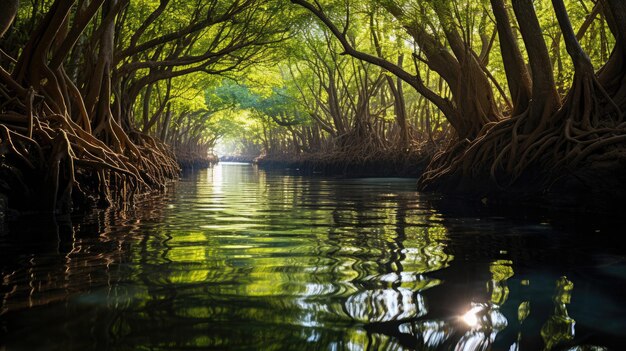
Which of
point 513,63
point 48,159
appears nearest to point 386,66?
point 513,63

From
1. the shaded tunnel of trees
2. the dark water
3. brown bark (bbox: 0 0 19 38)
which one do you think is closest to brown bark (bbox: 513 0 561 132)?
the shaded tunnel of trees

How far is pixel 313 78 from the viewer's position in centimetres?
2598

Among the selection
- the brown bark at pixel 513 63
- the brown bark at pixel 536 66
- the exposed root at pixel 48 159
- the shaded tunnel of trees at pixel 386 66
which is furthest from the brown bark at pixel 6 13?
the brown bark at pixel 513 63

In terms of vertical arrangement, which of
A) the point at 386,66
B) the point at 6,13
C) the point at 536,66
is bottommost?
the point at 536,66

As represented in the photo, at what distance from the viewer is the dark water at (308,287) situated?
2.00m

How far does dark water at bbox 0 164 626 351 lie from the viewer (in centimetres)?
200

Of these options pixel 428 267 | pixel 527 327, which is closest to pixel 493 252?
pixel 428 267

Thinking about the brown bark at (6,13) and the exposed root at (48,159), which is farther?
the brown bark at (6,13)

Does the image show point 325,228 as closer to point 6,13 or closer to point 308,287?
point 308,287

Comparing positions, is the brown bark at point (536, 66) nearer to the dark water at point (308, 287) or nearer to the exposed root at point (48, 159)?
the dark water at point (308, 287)

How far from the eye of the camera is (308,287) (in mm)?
2717

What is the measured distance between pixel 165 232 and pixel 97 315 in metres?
2.47

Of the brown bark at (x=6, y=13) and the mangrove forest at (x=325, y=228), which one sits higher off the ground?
the brown bark at (x=6, y=13)

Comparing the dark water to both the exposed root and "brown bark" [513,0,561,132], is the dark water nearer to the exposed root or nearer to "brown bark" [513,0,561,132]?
the exposed root
